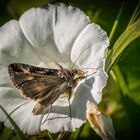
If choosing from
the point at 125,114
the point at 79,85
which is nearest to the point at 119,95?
the point at 125,114

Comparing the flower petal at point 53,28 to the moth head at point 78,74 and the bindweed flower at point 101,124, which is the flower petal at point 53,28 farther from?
the bindweed flower at point 101,124

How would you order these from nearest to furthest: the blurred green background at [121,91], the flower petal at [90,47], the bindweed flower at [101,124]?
1. the bindweed flower at [101,124]
2. the flower petal at [90,47]
3. the blurred green background at [121,91]

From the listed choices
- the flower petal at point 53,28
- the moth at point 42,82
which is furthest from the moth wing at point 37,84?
the flower petal at point 53,28

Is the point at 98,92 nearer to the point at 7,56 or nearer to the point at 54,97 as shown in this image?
the point at 54,97

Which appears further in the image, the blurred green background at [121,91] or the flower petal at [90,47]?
the blurred green background at [121,91]

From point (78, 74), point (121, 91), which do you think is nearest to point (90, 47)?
point (78, 74)

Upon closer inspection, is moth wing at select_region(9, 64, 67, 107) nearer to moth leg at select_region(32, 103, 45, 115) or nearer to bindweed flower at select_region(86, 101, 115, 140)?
moth leg at select_region(32, 103, 45, 115)

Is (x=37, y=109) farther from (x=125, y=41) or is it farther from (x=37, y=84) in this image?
(x=125, y=41)
